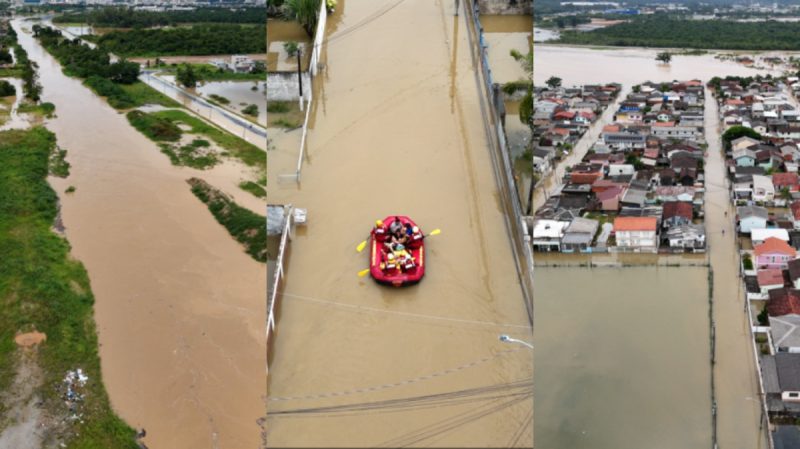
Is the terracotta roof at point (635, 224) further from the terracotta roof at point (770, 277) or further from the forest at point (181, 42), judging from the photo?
the forest at point (181, 42)

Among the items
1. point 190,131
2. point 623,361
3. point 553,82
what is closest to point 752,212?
point 623,361

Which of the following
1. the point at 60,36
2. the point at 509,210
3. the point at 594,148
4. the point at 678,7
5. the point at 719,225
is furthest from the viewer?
the point at 678,7

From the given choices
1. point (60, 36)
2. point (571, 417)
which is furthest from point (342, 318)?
point (60, 36)

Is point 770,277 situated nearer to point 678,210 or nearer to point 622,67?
point 678,210

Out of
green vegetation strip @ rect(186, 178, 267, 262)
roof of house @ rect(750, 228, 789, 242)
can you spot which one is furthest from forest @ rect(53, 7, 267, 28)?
roof of house @ rect(750, 228, 789, 242)

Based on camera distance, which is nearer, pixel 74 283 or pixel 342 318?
pixel 342 318

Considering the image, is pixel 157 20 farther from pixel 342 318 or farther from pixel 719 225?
pixel 342 318
